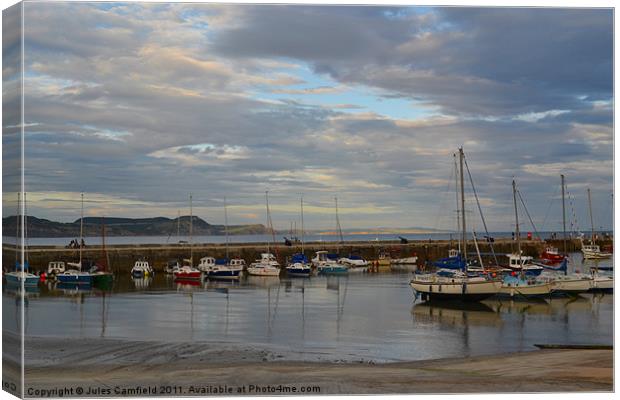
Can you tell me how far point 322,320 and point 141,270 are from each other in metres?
24.9

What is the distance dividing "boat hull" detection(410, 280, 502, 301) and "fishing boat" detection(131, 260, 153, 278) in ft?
Result: 70.8

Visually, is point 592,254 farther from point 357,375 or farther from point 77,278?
point 357,375

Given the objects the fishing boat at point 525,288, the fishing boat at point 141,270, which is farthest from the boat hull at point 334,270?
the fishing boat at point 525,288

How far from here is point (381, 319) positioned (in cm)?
2491

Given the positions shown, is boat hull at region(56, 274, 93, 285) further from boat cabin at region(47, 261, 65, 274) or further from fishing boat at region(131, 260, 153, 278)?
fishing boat at region(131, 260, 153, 278)

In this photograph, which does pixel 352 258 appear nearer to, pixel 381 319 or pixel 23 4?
pixel 381 319

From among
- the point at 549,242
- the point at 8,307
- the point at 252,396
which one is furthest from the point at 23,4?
the point at 549,242

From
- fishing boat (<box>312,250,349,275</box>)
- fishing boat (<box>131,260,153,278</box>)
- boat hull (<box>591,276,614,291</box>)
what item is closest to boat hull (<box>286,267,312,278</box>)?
fishing boat (<box>312,250,349,275</box>)

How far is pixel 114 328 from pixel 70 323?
6.08 feet

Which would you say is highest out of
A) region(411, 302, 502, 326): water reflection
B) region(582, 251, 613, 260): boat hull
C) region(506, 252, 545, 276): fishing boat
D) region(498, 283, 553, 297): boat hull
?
region(582, 251, 613, 260): boat hull

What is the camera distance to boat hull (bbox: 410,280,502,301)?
29.4 m

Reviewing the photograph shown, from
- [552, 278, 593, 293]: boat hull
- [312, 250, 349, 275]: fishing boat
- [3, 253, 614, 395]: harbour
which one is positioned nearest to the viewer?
[3, 253, 614, 395]: harbour

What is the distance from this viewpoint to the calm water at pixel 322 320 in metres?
19.0

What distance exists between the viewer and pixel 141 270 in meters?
47.0
